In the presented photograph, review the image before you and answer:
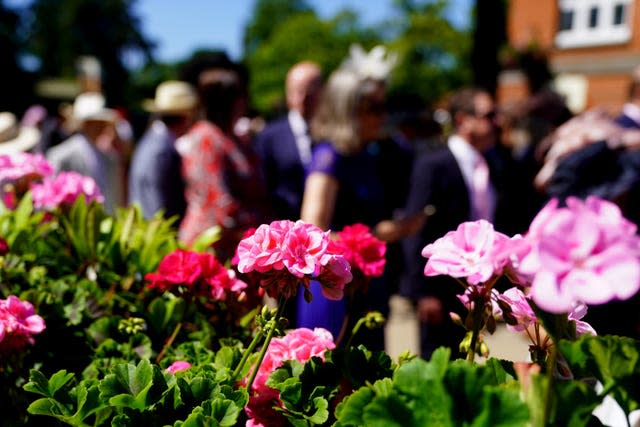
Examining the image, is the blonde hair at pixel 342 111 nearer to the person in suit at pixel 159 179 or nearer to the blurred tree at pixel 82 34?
the person in suit at pixel 159 179

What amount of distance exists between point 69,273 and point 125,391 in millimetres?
763

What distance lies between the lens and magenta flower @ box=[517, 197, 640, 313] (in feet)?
2.22

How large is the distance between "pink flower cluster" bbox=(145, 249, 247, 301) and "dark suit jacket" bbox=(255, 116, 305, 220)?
2.29m

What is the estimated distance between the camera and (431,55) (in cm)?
3722

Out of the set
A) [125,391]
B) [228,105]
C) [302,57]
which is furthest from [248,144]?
[302,57]

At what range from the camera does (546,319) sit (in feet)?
2.59

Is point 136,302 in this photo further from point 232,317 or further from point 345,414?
point 345,414

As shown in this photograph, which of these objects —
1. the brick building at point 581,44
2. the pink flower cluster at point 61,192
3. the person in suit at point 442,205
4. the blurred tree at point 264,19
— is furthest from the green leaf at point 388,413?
the blurred tree at point 264,19

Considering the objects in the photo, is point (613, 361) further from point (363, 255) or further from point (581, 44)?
point (581, 44)

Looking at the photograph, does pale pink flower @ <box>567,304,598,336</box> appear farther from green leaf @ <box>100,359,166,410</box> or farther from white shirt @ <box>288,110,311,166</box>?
white shirt @ <box>288,110,311,166</box>

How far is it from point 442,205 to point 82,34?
65.6 m

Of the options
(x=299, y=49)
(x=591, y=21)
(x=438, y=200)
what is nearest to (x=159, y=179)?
(x=438, y=200)

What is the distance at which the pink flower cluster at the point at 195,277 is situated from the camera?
1307 mm

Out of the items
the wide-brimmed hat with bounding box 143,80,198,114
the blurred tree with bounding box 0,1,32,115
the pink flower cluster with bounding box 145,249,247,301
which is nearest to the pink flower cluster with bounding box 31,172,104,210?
the pink flower cluster with bounding box 145,249,247,301
